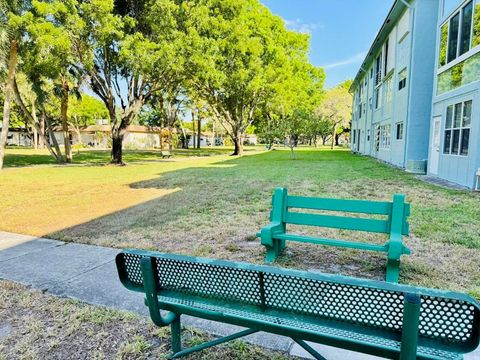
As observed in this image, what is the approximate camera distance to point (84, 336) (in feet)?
8.93

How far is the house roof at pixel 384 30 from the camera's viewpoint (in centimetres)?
1626

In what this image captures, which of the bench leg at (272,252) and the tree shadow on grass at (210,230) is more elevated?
the bench leg at (272,252)

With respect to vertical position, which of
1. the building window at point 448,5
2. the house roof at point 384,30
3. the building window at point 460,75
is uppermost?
the house roof at point 384,30

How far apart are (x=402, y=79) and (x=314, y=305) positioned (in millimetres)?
18104

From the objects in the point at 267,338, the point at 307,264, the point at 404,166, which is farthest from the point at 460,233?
the point at 404,166

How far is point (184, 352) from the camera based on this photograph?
2256 millimetres

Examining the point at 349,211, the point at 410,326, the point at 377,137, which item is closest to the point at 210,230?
the point at 349,211

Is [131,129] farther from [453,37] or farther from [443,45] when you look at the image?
[453,37]

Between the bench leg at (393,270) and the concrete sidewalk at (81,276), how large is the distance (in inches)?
48.4

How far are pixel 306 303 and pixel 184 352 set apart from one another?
1061 mm

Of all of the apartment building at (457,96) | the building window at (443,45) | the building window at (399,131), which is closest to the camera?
the apartment building at (457,96)

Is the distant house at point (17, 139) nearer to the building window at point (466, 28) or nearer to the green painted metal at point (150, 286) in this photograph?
the building window at point (466, 28)

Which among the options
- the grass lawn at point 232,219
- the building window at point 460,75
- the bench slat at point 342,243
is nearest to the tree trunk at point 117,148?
the grass lawn at point 232,219

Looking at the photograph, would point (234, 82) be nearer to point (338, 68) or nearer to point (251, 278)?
point (251, 278)
